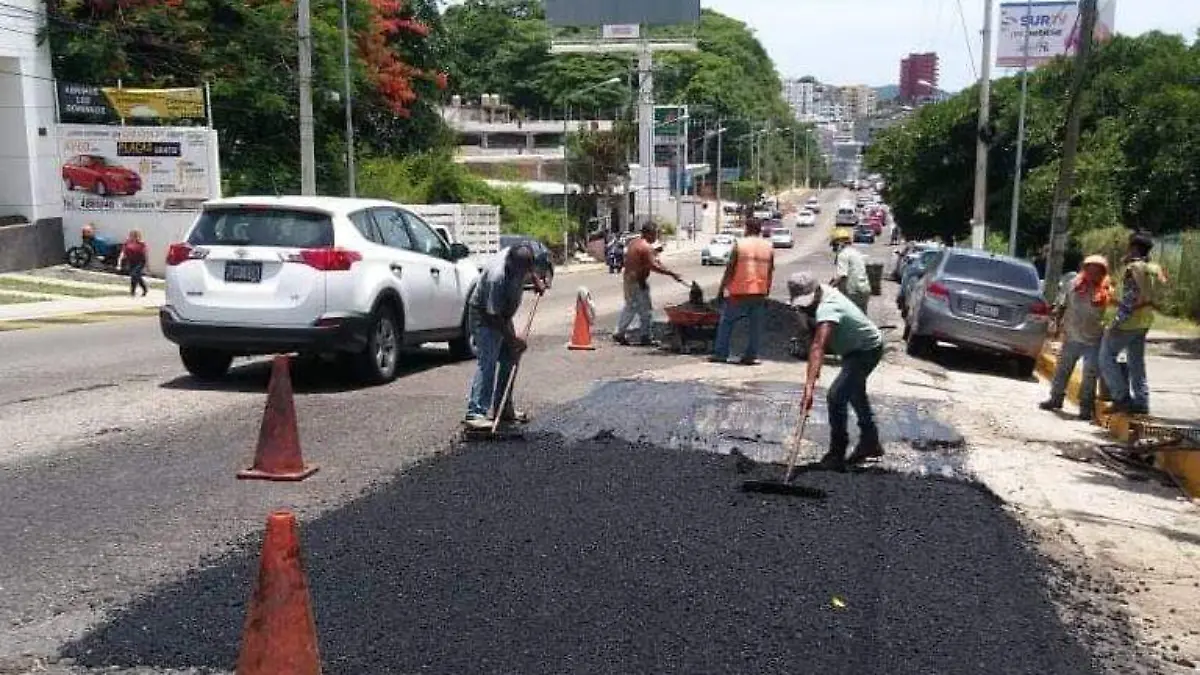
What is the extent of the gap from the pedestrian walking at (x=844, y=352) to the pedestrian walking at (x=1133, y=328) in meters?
3.88

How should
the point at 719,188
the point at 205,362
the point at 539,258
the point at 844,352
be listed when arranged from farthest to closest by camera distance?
the point at 719,188 < the point at 539,258 < the point at 205,362 < the point at 844,352

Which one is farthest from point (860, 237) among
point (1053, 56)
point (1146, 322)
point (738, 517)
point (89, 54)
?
point (738, 517)

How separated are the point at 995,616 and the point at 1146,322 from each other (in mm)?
6575

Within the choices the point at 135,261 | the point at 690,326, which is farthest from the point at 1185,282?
the point at 135,261

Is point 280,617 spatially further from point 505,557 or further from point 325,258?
point 325,258

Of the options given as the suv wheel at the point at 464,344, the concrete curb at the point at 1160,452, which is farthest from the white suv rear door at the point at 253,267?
the concrete curb at the point at 1160,452

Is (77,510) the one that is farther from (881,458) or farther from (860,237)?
(860,237)

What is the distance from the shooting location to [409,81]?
155 feet

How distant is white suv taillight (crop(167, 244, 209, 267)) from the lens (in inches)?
402

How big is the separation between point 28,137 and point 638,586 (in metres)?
28.0

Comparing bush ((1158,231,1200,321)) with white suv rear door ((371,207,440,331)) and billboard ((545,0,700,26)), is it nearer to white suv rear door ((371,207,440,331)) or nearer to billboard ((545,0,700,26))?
white suv rear door ((371,207,440,331))

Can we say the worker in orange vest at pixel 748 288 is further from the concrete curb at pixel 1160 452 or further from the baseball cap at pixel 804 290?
the baseball cap at pixel 804 290

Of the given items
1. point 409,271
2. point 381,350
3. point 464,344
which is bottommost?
Result: point 464,344

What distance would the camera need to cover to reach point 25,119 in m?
28.5
